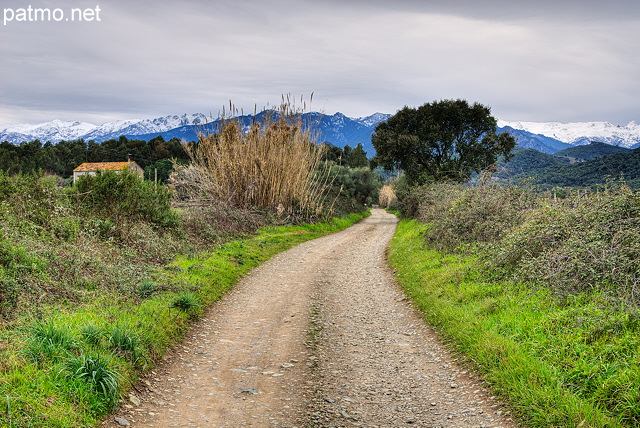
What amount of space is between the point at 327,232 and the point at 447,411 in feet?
67.3

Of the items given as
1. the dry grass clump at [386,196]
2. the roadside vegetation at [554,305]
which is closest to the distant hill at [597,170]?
the roadside vegetation at [554,305]

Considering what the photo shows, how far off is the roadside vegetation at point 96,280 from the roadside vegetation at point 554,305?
417cm

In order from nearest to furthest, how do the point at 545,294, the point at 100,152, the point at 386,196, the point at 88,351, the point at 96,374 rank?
the point at 96,374, the point at 88,351, the point at 545,294, the point at 386,196, the point at 100,152

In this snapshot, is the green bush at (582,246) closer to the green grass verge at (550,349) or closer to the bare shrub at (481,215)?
the green grass verge at (550,349)

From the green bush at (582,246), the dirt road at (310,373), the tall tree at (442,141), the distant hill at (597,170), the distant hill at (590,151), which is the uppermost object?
the distant hill at (590,151)

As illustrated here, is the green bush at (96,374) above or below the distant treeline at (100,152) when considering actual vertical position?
below

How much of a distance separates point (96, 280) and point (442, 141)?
27.8 m

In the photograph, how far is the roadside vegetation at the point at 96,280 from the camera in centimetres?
421

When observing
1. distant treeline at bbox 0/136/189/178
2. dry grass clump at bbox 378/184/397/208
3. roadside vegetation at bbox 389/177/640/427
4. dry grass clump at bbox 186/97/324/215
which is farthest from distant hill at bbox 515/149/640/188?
distant treeline at bbox 0/136/189/178

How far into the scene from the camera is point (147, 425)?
4.12 meters

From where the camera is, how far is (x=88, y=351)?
190 inches

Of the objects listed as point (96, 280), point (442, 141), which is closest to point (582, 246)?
point (96, 280)

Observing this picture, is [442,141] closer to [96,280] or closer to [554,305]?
[554,305]

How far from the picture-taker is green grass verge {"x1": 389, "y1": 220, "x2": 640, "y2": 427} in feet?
13.3
